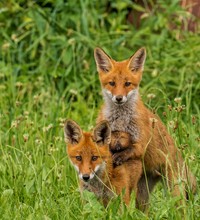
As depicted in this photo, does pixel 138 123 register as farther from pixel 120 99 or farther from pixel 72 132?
pixel 72 132

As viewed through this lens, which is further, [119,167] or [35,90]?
[35,90]

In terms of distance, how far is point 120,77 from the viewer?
27.4 ft

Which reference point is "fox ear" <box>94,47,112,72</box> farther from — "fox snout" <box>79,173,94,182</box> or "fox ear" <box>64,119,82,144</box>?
"fox snout" <box>79,173,94,182</box>

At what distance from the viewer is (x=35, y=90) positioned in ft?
37.6

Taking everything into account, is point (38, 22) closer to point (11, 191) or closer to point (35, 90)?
point (35, 90)

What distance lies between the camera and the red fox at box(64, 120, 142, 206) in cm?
731

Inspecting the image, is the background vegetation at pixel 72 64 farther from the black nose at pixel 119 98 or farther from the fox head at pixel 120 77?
the black nose at pixel 119 98

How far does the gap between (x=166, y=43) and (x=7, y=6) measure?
2.17 metres

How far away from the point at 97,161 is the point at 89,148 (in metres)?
0.12

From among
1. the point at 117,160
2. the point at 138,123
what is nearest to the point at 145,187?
the point at 117,160

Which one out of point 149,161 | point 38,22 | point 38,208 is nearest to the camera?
point 38,208

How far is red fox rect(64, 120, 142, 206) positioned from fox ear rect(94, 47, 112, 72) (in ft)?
4.01

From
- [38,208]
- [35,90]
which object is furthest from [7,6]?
[38,208]

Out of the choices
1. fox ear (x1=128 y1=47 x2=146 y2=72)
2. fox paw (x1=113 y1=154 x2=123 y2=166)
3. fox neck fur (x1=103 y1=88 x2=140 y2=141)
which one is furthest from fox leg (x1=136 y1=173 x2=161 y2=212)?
fox ear (x1=128 y1=47 x2=146 y2=72)
